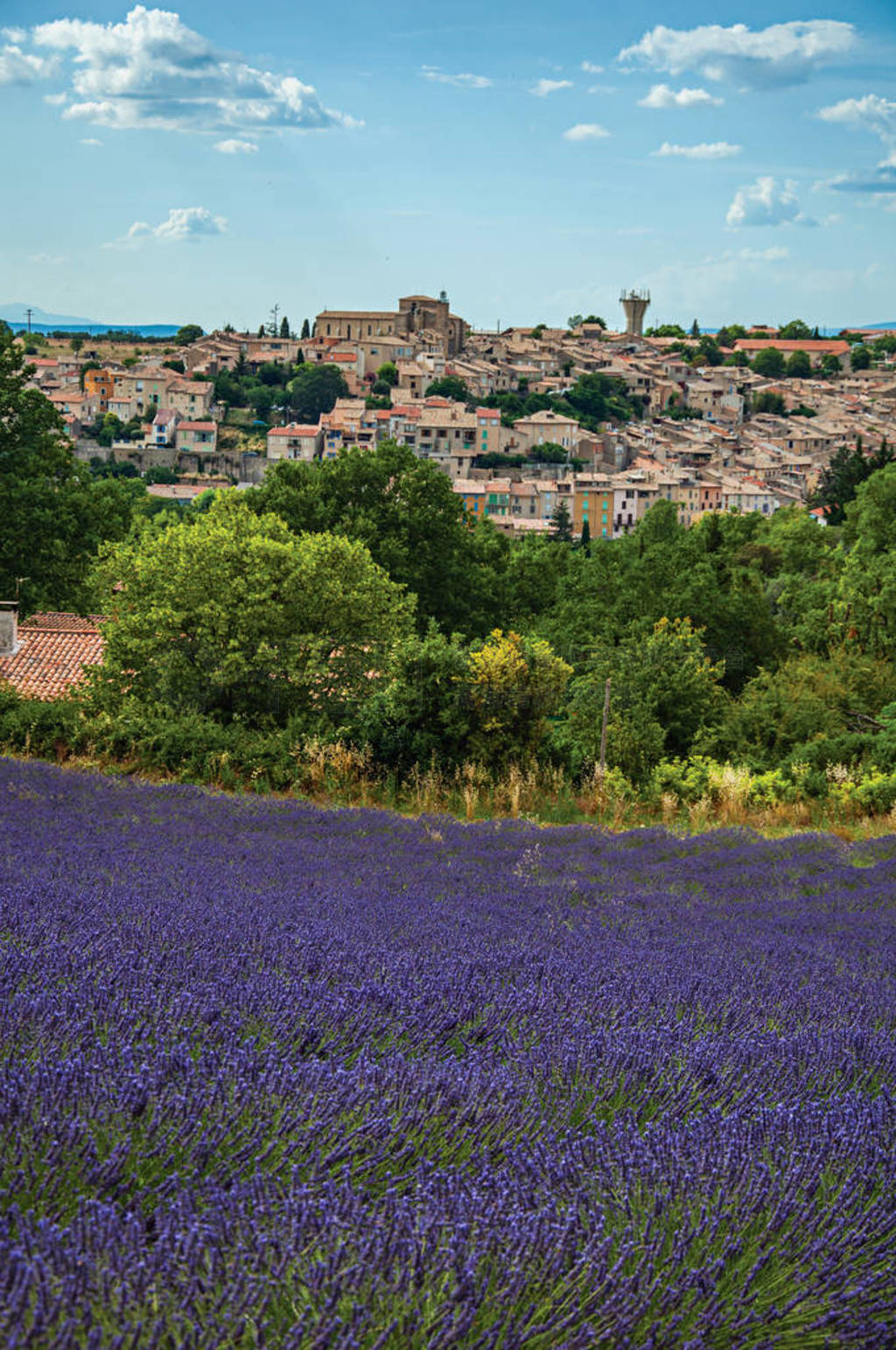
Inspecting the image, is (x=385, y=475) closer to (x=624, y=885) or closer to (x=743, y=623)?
(x=743, y=623)

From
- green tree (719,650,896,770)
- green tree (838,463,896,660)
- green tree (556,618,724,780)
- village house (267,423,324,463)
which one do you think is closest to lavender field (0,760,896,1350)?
green tree (556,618,724,780)

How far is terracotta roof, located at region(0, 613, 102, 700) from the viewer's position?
20906 mm

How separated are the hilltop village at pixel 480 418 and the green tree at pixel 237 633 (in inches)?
3511

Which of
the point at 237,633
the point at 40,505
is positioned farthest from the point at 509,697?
the point at 40,505

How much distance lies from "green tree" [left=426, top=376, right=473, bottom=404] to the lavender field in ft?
534

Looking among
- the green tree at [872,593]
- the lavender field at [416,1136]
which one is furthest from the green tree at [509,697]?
the green tree at [872,593]

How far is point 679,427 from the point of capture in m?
164

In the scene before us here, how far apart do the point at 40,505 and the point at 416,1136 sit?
70.0 ft

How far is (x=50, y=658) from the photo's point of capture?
874 inches

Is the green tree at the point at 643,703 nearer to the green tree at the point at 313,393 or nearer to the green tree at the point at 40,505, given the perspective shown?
the green tree at the point at 40,505

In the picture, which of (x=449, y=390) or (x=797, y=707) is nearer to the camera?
(x=797, y=707)

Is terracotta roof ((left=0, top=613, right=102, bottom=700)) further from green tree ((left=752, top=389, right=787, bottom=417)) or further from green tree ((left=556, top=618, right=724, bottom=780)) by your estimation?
green tree ((left=752, top=389, right=787, bottom=417))

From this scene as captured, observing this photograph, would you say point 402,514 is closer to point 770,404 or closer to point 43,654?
point 43,654

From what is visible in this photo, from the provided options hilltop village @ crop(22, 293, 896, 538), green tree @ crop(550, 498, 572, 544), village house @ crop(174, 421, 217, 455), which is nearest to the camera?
green tree @ crop(550, 498, 572, 544)
